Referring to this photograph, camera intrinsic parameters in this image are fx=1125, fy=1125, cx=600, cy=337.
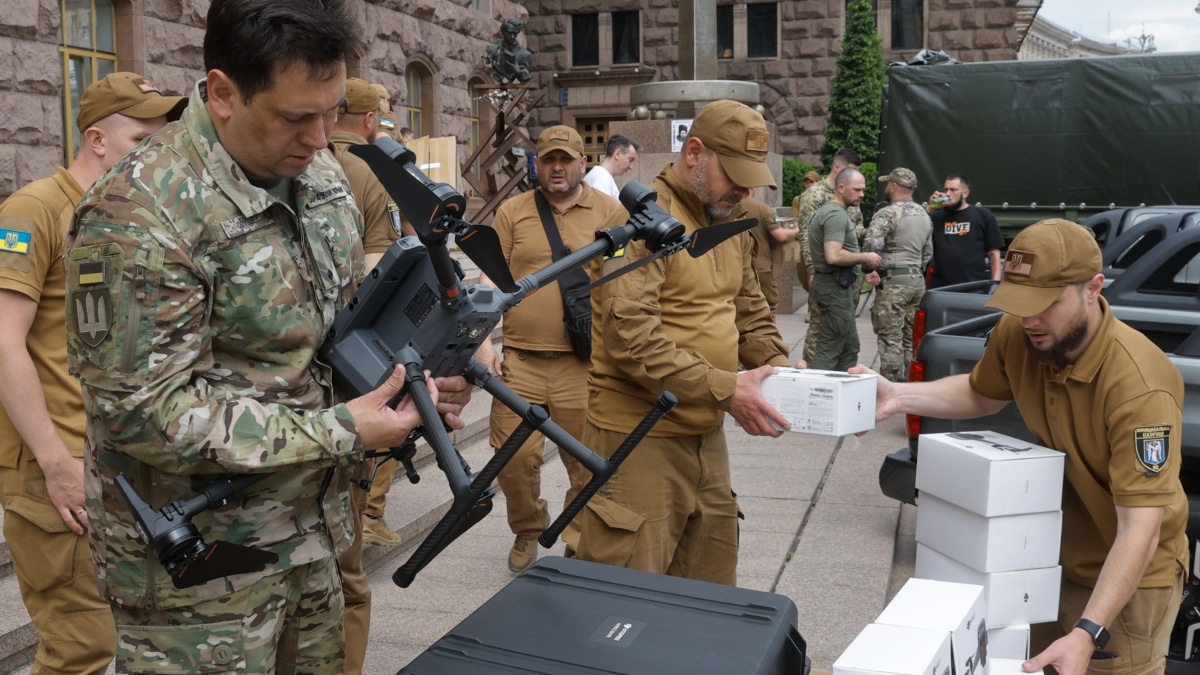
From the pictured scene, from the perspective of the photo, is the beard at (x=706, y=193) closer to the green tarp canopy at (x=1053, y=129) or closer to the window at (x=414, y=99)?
the green tarp canopy at (x=1053, y=129)

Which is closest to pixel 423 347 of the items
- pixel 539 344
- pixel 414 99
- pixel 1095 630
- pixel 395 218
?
pixel 1095 630

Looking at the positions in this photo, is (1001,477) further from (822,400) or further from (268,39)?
(268,39)

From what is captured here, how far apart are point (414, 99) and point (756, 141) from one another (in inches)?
577

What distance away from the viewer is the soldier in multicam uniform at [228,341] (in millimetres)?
1919

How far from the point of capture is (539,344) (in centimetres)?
557

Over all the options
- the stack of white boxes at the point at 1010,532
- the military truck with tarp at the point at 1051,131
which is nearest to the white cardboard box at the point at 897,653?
the stack of white boxes at the point at 1010,532

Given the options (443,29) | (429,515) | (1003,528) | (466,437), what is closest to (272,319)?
(1003,528)

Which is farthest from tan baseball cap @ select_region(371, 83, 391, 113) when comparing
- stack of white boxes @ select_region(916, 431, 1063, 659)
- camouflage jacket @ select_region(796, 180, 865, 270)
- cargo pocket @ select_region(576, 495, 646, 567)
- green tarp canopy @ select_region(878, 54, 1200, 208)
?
green tarp canopy @ select_region(878, 54, 1200, 208)

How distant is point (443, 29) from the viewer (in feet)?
57.6

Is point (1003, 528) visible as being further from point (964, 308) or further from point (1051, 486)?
point (964, 308)

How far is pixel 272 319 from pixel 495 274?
433 mm

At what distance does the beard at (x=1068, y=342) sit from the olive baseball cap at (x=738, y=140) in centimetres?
95

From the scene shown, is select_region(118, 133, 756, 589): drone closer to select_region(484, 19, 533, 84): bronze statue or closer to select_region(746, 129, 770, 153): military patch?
select_region(746, 129, 770, 153): military patch

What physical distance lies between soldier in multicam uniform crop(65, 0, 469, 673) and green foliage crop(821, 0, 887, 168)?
2384 centimetres
